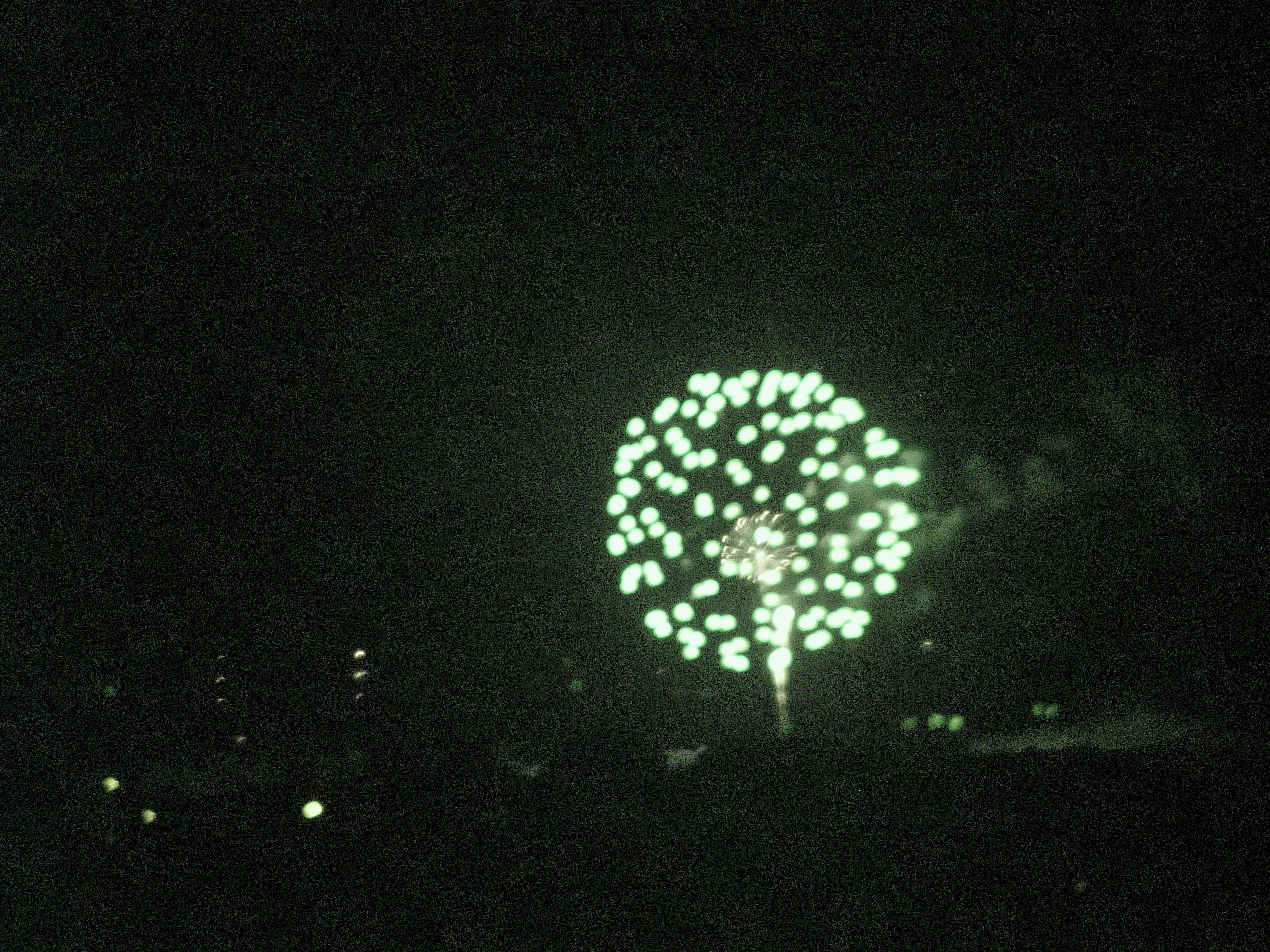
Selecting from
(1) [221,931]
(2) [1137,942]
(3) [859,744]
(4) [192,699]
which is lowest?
(2) [1137,942]

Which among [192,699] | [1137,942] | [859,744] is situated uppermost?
[192,699]

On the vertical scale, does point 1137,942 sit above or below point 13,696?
below

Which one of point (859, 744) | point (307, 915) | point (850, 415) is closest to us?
point (307, 915)

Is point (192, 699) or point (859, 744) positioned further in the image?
point (192, 699)

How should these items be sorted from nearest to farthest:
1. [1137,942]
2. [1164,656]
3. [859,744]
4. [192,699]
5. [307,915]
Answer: [1137,942], [307,915], [859,744], [1164,656], [192,699]

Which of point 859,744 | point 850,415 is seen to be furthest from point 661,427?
point 859,744

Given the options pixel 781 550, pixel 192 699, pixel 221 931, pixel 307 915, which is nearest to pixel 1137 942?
pixel 781 550

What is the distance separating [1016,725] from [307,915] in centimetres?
261

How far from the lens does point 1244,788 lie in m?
2.57

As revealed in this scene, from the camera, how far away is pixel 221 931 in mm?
2500

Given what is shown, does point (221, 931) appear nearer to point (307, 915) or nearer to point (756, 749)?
point (307, 915)

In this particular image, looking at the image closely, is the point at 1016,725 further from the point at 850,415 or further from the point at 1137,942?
the point at 1137,942

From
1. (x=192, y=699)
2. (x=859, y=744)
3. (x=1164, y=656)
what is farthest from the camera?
(x=192, y=699)

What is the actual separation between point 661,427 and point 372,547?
1.35 meters
